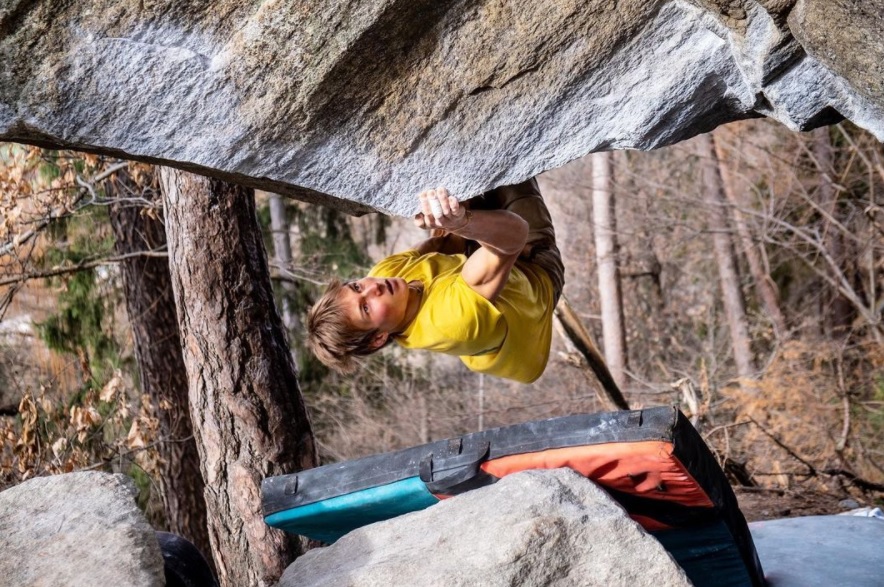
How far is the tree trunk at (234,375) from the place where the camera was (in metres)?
4.66

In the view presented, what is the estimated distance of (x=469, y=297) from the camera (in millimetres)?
3281

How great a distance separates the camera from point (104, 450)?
719 centimetres

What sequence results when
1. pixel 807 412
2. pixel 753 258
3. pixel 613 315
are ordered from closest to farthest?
pixel 807 412 < pixel 613 315 < pixel 753 258

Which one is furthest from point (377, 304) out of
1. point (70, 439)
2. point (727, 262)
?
point (727, 262)

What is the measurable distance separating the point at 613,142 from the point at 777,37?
0.62 meters

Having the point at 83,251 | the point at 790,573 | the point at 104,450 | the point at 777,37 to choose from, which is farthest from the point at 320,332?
the point at 83,251

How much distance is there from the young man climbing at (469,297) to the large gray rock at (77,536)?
35.7 inches

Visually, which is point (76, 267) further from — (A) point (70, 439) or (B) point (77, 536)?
(B) point (77, 536)

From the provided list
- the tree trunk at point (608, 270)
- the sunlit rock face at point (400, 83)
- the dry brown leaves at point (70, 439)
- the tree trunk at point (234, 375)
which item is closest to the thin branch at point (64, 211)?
the dry brown leaves at point (70, 439)

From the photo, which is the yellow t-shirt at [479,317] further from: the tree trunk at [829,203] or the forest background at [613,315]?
the tree trunk at [829,203]

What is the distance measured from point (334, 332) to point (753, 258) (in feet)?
31.1

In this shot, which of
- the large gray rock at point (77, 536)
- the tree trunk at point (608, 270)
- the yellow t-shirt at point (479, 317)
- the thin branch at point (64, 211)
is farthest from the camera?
the tree trunk at point (608, 270)

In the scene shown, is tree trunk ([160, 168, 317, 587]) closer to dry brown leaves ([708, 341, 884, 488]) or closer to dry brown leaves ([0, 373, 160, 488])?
dry brown leaves ([0, 373, 160, 488])

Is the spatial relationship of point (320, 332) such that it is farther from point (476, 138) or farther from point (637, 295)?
point (637, 295)
